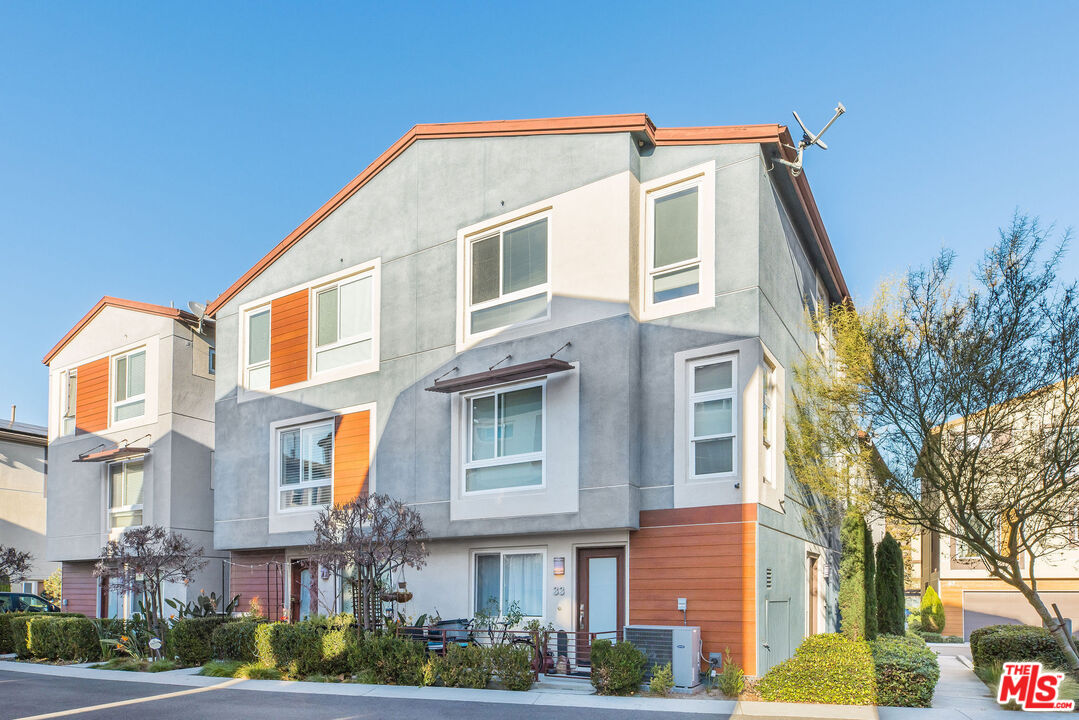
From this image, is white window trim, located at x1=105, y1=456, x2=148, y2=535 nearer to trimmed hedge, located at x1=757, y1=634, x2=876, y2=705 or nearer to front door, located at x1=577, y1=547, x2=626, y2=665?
front door, located at x1=577, y1=547, x2=626, y2=665

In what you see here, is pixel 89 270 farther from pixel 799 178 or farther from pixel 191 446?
pixel 799 178

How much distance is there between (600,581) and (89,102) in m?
15.6

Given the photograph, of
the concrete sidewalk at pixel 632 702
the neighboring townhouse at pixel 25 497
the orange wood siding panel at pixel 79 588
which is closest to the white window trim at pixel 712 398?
the concrete sidewalk at pixel 632 702

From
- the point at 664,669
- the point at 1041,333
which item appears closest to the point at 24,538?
the point at 664,669

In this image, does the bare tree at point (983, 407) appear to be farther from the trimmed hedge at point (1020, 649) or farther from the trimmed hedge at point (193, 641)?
the trimmed hedge at point (193, 641)

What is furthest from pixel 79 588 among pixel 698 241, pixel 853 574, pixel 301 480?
pixel 853 574

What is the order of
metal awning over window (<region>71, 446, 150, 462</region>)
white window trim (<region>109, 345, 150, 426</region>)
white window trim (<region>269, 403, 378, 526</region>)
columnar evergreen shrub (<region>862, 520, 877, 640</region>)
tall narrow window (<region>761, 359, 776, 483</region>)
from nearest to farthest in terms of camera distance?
1. tall narrow window (<region>761, 359, 776, 483</region>)
2. white window trim (<region>269, 403, 378, 526</region>)
3. columnar evergreen shrub (<region>862, 520, 877, 640</region>)
4. metal awning over window (<region>71, 446, 150, 462</region>)
5. white window trim (<region>109, 345, 150, 426</region>)

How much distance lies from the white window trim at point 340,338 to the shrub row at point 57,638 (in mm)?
6950

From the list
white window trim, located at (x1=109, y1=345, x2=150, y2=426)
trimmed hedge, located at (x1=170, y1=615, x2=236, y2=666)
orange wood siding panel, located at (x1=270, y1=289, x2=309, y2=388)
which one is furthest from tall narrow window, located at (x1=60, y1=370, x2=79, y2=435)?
trimmed hedge, located at (x1=170, y1=615, x2=236, y2=666)

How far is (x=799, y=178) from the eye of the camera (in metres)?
15.8

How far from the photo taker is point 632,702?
1176cm

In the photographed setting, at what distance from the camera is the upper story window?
18.9 m

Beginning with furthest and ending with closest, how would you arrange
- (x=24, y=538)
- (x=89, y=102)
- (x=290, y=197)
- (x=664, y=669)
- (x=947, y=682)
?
(x=24, y=538)
(x=290, y=197)
(x=89, y=102)
(x=947, y=682)
(x=664, y=669)

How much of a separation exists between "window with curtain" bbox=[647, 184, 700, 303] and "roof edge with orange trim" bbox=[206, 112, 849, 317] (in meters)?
0.93
